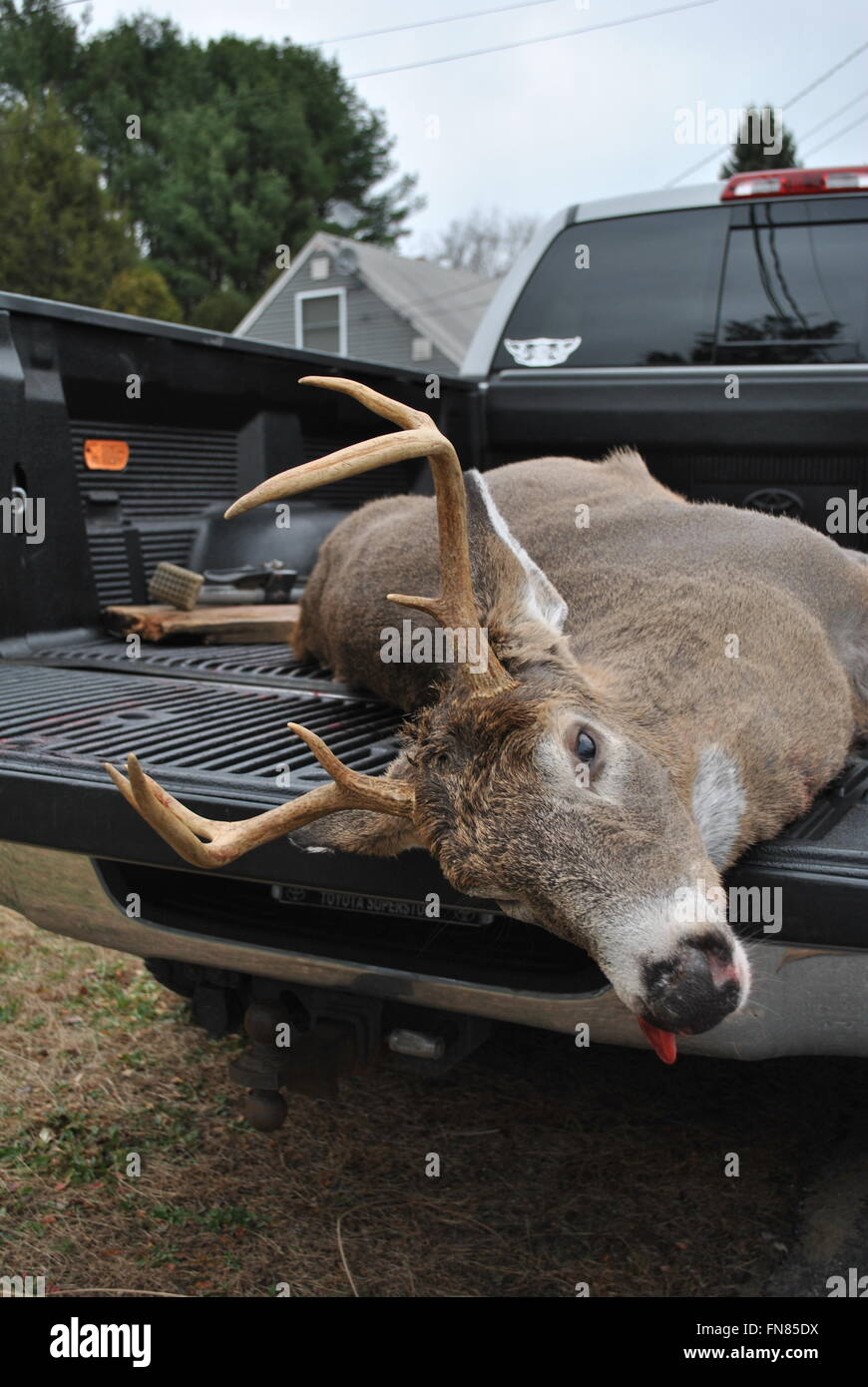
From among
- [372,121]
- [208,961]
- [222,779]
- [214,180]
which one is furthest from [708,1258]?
[372,121]

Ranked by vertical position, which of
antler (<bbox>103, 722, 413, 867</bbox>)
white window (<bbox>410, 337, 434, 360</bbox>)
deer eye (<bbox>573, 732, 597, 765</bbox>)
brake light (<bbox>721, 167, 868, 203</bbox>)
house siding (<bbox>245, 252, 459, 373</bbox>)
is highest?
house siding (<bbox>245, 252, 459, 373</bbox>)

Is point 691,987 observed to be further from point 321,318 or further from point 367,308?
point 321,318

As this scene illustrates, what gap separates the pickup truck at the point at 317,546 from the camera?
2.63 m

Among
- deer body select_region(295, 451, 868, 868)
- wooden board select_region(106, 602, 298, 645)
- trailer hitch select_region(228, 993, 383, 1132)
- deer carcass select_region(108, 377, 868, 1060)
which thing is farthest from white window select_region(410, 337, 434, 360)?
trailer hitch select_region(228, 993, 383, 1132)

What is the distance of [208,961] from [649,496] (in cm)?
199

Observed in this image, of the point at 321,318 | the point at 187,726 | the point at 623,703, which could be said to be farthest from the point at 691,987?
the point at 321,318

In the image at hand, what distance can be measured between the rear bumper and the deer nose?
28 centimetres

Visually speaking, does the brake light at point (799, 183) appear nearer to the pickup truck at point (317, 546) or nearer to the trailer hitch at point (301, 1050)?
the pickup truck at point (317, 546)

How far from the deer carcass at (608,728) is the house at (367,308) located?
28.4m

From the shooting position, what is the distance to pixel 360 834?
253 centimetres

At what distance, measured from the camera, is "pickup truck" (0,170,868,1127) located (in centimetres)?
263

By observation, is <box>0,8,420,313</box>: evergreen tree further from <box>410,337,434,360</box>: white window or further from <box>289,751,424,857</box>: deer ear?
<box>289,751,424,857</box>: deer ear

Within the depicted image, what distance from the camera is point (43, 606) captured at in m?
3.97
